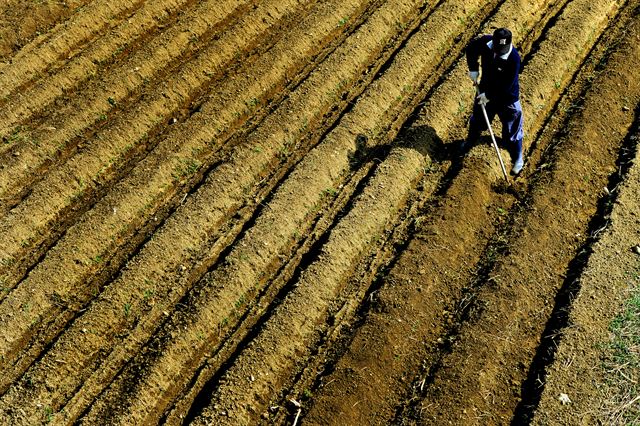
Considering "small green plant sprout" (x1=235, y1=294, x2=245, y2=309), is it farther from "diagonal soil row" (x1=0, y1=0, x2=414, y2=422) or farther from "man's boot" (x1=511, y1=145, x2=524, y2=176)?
"man's boot" (x1=511, y1=145, x2=524, y2=176)

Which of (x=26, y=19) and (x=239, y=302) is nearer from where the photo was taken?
(x=239, y=302)

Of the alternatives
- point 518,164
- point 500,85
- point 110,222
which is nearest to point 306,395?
point 110,222

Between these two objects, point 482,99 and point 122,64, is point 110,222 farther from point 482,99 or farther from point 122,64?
point 482,99

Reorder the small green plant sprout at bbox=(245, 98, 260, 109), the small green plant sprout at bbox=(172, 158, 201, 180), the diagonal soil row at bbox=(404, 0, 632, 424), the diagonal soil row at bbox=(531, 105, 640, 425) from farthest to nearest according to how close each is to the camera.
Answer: the small green plant sprout at bbox=(245, 98, 260, 109) → the small green plant sprout at bbox=(172, 158, 201, 180) → the diagonal soil row at bbox=(404, 0, 632, 424) → the diagonal soil row at bbox=(531, 105, 640, 425)

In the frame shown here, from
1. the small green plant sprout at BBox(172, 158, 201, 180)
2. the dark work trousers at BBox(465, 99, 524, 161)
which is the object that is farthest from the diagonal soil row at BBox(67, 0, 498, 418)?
the dark work trousers at BBox(465, 99, 524, 161)

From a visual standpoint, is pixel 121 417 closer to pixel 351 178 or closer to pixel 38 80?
pixel 351 178
